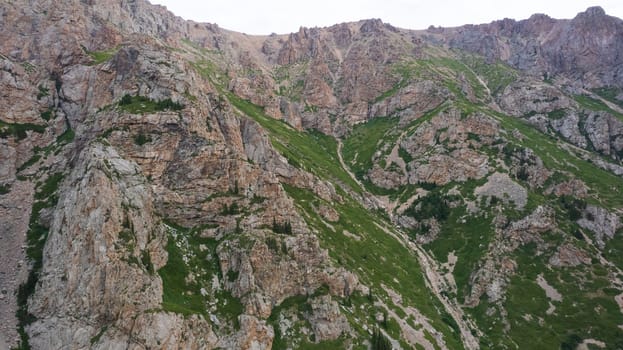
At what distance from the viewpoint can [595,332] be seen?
110m

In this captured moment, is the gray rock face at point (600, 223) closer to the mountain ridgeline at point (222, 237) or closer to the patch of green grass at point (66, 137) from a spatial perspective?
the mountain ridgeline at point (222, 237)

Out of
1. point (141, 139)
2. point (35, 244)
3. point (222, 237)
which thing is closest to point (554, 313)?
point (222, 237)

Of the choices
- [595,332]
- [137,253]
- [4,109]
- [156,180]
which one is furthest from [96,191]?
[595,332]

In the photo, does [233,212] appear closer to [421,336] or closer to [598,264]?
[421,336]

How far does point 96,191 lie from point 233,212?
36219mm

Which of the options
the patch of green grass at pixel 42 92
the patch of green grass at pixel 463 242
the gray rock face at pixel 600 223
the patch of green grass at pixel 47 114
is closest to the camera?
the patch of green grass at pixel 47 114

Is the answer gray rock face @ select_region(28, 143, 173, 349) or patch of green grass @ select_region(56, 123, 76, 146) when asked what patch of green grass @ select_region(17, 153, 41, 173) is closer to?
patch of green grass @ select_region(56, 123, 76, 146)

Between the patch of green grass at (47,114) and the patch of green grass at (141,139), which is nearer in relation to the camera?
the patch of green grass at (141,139)

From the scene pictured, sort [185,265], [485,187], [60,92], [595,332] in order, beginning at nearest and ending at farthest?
[185,265]
[595,332]
[60,92]
[485,187]

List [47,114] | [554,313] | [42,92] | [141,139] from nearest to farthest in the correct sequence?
[141,139]
[554,313]
[47,114]
[42,92]

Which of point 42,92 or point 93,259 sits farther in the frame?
point 42,92

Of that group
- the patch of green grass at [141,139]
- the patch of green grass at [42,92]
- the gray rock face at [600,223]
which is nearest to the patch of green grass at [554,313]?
the gray rock face at [600,223]

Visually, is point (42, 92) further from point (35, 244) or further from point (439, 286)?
point (439, 286)

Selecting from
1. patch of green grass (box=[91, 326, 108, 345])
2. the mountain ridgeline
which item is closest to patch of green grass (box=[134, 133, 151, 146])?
the mountain ridgeline
